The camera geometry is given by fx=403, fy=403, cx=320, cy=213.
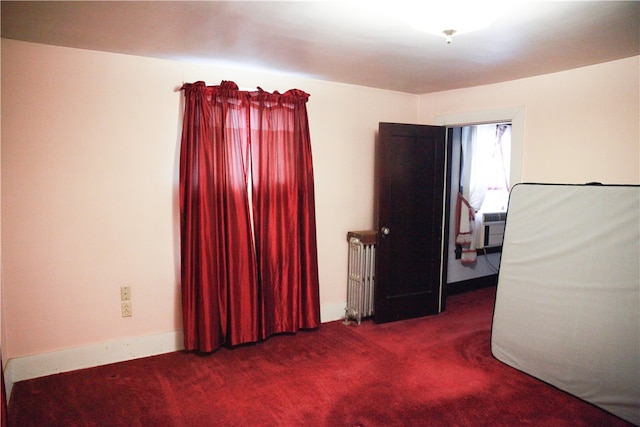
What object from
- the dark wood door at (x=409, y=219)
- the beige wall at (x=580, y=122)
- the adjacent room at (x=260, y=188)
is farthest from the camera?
the dark wood door at (x=409, y=219)

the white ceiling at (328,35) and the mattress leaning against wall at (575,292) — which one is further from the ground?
the white ceiling at (328,35)

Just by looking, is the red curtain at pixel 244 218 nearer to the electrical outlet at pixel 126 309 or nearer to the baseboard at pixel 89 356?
the baseboard at pixel 89 356

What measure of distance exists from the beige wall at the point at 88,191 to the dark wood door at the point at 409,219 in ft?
4.49

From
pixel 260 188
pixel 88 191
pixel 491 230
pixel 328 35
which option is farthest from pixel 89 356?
pixel 491 230

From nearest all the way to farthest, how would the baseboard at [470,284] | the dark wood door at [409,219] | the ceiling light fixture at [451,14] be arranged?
the ceiling light fixture at [451,14] < the dark wood door at [409,219] < the baseboard at [470,284]

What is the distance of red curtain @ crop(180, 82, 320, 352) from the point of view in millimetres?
3014

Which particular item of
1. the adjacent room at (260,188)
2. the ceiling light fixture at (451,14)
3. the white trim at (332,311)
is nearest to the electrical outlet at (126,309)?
A: the adjacent room at (260,188)

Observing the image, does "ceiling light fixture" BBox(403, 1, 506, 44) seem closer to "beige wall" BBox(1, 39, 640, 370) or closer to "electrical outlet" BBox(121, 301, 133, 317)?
"beige wall" BBox(1, 39, 640, 370)

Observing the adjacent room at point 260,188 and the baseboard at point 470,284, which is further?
the baseboard at point 470,284

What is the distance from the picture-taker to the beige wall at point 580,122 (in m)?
2.76

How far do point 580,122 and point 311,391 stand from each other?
2738 millimetres

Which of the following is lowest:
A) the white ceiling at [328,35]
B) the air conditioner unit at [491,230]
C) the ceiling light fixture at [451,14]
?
the air conditioner unit at [491,230]

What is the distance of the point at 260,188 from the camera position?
3279mm

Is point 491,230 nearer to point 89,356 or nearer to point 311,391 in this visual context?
point 311,391
